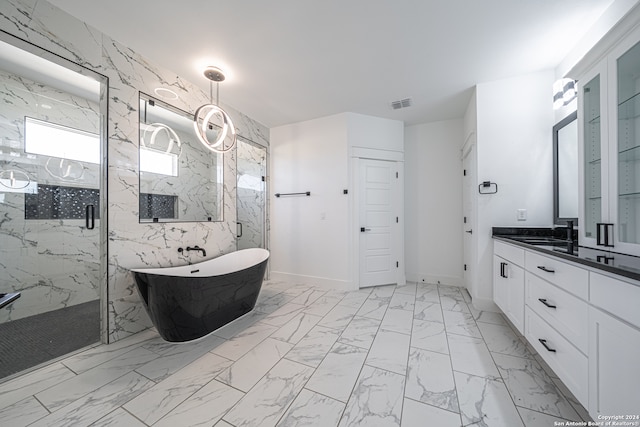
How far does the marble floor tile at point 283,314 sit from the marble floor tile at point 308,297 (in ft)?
0.34

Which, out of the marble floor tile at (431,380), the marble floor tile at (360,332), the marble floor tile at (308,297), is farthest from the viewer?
the marble floor tile at (308,297)

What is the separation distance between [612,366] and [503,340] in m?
1.23

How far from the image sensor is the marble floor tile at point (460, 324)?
2.12 meters

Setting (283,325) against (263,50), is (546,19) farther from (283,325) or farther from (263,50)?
(283,325)

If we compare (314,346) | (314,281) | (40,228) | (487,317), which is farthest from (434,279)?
Answer: (40,228)

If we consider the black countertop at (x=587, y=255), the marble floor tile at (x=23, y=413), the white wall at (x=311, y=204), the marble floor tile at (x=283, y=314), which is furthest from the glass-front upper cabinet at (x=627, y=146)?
the marble floor tile at (x=23, y=413)

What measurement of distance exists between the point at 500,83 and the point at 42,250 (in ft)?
18.4

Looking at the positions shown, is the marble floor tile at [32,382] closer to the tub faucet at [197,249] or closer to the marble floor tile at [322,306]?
the tub faucet at [197,249]

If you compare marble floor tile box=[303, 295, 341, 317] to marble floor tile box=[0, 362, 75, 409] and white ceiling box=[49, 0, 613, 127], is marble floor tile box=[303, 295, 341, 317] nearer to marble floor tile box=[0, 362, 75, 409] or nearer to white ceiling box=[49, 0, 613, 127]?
marble floor tile box=[0, 362, 75, 409]

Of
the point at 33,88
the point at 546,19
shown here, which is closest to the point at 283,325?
the point at 546,19

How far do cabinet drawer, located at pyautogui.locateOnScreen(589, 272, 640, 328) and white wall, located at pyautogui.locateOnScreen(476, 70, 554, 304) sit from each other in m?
1.64

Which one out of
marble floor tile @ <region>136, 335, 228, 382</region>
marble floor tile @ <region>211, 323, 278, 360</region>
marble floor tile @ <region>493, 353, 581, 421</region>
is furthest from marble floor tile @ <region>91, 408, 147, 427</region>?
marble floor tile @ <region>493, 353, 581, 421</region>

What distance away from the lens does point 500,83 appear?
251 centimetres

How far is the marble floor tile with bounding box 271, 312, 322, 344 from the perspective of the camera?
2053 mm
